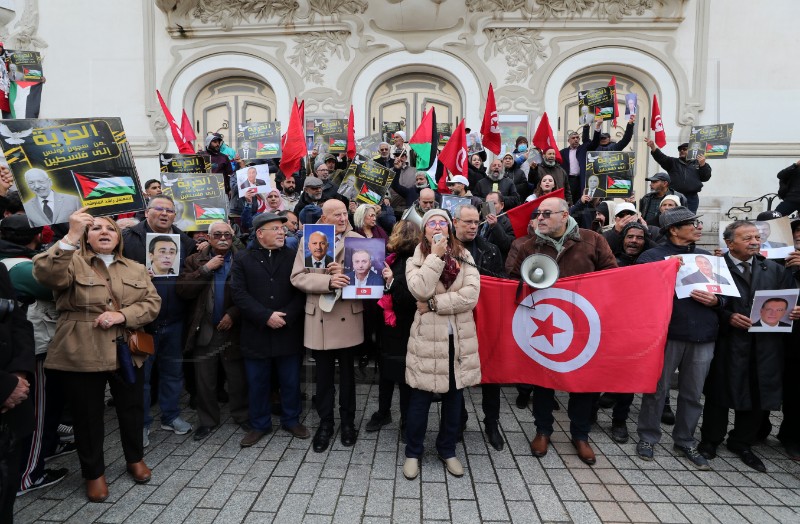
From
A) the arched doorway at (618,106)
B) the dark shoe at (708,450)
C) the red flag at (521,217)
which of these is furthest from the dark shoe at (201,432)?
the arched doorway at (618,106)

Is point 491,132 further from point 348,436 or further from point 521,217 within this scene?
point 348,436

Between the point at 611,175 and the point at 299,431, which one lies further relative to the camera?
the point at 611,175

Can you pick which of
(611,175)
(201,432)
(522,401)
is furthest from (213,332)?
(611,175)

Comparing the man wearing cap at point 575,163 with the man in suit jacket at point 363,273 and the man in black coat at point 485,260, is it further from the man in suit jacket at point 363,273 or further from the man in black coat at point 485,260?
the man in suit jacket at point 363,273

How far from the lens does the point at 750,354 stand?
13.1 ft

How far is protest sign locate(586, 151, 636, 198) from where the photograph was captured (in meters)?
6.40

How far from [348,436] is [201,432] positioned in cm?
139

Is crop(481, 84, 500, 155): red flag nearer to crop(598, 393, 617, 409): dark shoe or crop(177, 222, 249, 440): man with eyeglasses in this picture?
crop(598, 393, 617, 409): dark shoe

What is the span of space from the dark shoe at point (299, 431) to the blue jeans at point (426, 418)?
1.10m

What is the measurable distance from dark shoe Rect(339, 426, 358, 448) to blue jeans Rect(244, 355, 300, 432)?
0.50 m

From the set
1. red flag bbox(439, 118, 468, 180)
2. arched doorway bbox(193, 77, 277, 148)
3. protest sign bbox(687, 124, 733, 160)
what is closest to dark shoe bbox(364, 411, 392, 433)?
red flag bbox(439, 118, 468, 180)

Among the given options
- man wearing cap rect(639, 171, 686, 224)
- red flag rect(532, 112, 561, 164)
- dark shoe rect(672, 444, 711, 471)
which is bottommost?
dark shoe rect(672, 444, 711, 471)

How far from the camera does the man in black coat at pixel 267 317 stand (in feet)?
13.6

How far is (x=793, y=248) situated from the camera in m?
4.16
